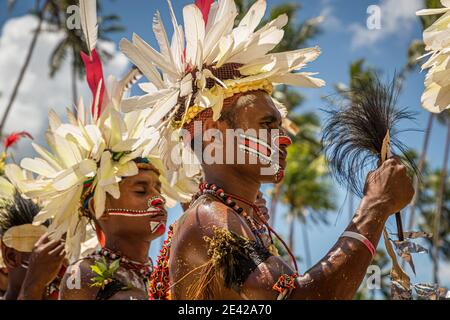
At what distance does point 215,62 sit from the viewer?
3.12m

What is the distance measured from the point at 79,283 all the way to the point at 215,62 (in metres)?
1.66

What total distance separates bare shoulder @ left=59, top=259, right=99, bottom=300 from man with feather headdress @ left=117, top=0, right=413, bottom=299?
732mm

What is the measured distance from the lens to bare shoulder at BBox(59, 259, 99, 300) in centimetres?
383

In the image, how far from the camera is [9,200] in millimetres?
5250

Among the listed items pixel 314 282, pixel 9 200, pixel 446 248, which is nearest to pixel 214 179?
pixel 314 282

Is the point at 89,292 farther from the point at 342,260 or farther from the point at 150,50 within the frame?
the point at 342,260

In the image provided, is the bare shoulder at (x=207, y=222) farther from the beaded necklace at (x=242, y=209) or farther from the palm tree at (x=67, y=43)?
the palm tree at (x=67, y=43)

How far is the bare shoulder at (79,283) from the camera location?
12.6 feet

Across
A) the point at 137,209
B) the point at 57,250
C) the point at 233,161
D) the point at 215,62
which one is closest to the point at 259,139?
the point at 233,161

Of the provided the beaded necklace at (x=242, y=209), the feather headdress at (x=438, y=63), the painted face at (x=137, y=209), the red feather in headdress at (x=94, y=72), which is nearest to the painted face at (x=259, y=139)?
the beaded necklace at (x=242, y=209)

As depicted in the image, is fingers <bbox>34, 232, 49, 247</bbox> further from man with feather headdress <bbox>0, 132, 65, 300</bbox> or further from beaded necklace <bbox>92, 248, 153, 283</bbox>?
beaded necklace <bbox>92, 248, 153, 283</bbox>

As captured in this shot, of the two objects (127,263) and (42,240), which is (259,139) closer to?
(127,263)

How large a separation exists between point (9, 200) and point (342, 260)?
354cm

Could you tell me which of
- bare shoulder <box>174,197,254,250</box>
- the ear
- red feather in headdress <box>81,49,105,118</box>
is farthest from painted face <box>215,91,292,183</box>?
the ear
